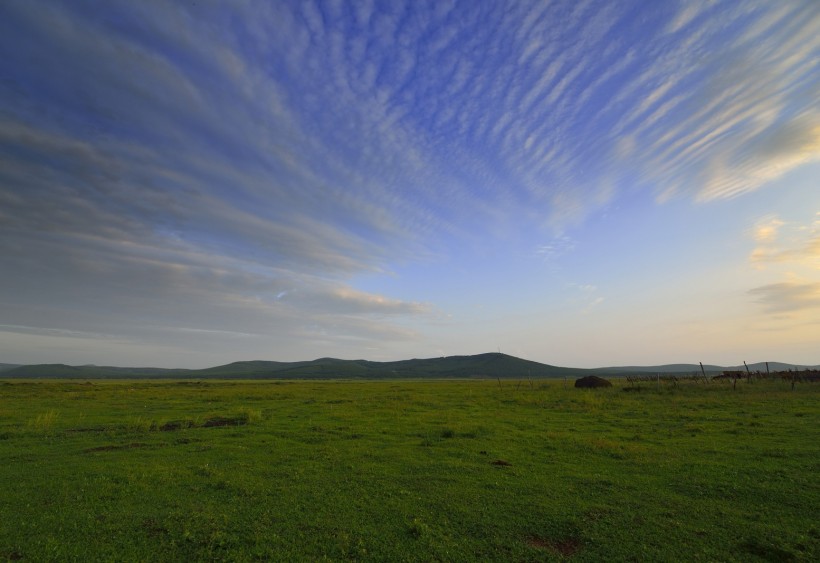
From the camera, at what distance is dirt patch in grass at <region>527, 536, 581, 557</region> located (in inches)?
334

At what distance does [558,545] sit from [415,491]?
182 inches

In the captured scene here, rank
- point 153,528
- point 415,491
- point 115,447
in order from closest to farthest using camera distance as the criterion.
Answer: point 153,528 < point 415,491 < point 115,447

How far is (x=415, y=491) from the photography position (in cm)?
1223

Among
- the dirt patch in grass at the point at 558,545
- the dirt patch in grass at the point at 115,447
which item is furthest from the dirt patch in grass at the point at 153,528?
the dirt patch in grass at the point at 115,447

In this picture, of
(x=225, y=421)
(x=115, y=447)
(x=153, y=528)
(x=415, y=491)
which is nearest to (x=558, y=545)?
(x=415, y=491)

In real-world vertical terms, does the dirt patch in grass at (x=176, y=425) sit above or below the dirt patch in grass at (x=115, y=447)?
above

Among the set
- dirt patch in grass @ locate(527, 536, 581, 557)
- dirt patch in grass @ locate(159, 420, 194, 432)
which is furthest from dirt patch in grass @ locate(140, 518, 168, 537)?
dirt patch in grass @ locate(159, 420, 194, 432)

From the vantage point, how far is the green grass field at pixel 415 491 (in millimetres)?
8617

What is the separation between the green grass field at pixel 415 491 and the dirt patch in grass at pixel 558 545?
0.04 m

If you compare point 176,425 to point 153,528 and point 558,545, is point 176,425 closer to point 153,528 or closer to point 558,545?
point 153,528

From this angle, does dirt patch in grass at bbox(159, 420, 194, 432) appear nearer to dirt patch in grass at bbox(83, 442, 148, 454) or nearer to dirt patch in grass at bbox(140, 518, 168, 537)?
dirt patch in grass at bbox(83, 442, 148, 454)

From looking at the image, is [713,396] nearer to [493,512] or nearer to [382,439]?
[382,439]

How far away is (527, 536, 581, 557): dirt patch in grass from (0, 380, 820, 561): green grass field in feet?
0.13

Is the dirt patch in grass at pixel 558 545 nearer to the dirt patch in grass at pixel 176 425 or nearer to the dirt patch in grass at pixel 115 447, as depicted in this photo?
the dirt patch in grass at pixel 115 447
